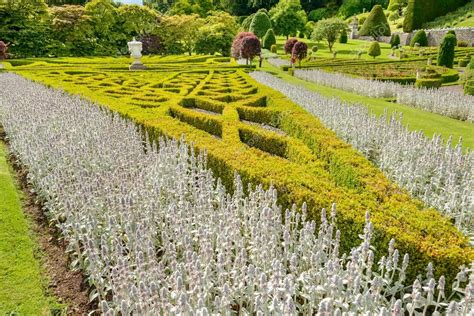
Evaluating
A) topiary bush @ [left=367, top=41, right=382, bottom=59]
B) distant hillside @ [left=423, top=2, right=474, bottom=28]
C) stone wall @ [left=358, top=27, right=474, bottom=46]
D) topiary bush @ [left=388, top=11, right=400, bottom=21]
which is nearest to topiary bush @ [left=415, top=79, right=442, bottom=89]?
topiary bush @ [left=367, top=41, right=382, bottom=59]

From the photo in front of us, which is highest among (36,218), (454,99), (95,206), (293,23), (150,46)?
(293,23)

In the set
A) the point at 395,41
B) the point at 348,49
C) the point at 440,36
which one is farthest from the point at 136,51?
the point at 440,36

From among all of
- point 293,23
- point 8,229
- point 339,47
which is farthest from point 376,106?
point 293,23

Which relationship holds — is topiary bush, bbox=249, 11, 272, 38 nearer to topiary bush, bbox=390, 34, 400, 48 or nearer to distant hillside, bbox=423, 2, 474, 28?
topiary bush, bbox=390, 34, 400, 48

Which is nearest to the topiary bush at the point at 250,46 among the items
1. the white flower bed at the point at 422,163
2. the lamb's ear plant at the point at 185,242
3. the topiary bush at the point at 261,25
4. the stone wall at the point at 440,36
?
the white flower bed at the point at 422,163

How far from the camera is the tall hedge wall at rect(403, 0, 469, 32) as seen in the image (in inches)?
1806

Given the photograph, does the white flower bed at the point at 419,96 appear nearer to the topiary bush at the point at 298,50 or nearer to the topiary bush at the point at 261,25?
the topiary bush at the point at 298,50

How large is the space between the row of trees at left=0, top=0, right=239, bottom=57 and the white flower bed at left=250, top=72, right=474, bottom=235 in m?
29.6

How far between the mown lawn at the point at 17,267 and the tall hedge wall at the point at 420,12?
50.2m

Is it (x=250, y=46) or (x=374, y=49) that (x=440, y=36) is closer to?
(x=374, y=49)

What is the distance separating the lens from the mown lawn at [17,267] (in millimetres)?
3568

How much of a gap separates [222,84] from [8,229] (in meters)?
11.2

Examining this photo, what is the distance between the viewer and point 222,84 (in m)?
15.0

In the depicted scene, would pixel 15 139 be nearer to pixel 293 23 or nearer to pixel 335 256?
pixel 335 256
